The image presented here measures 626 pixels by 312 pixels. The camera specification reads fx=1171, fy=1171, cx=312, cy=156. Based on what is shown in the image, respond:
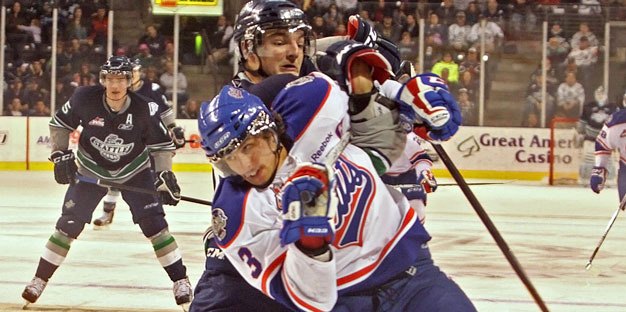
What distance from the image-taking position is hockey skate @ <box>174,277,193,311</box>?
17.0 ft

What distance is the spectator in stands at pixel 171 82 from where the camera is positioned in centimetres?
1387

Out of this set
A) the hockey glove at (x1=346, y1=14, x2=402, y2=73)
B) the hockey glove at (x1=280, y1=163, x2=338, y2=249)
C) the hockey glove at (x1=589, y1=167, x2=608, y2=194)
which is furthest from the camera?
the hockey glove at (x1=589, y1=167, x2=608, y2=194)

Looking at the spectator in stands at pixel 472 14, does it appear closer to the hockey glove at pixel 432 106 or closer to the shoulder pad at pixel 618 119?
the shoulder pad at pixel 618 119

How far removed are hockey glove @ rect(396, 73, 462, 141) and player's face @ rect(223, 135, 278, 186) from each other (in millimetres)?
415

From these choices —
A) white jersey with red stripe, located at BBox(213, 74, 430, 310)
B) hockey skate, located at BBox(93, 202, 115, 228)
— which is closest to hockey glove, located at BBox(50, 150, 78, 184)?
hockey skate, located at BBox(93, 202, 115, 228)

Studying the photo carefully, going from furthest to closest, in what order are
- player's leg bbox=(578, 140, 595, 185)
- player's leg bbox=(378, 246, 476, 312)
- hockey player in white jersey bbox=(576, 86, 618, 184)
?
1. player's leg bbox=(578, 140, 595, 185)
2. hockey player in white jersey bbox=(576, 86, 618, 184)
3. player's leg bbox=(378, 246, 476, 312)

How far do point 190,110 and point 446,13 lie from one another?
10.7 feet

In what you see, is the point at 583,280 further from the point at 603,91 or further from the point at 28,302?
the point at 603,91

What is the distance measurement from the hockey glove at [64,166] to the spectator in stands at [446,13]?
29.0 feet

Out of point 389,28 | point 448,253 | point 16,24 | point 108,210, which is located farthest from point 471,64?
point 448,253

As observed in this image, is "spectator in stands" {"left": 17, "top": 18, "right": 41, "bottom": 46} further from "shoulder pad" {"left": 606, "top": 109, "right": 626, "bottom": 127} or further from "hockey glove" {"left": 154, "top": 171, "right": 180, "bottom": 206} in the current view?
"hockey glove" {"left": 154, "top": 171, "right": 180, "bottom": 206}

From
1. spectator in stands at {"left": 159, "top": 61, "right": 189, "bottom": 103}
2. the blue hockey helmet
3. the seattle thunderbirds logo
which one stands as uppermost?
the blue hockey helmet

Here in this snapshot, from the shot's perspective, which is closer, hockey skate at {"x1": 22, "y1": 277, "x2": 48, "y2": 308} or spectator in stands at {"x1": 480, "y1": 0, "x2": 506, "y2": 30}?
hockey skate at {"x1": 22, "y1": 277, "x2": 48, "y2": 308}

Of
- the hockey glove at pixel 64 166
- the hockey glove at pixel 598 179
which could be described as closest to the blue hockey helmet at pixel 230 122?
the hockey glove at pixel 64 166
